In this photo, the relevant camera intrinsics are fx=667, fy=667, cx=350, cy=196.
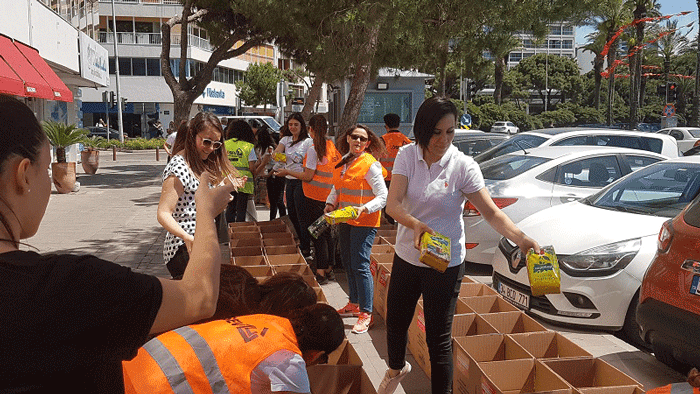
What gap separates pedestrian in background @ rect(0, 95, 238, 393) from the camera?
1343 mm

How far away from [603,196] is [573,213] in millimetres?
519

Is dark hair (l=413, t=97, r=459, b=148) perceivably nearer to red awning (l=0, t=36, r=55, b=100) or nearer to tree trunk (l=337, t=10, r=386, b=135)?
tree trunk (l=337, t=10, r=386, b=135)

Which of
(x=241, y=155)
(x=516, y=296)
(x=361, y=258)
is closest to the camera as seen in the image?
(x=361, y=258)

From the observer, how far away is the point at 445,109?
11.7ft

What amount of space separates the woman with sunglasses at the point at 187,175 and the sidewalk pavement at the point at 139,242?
1130mm

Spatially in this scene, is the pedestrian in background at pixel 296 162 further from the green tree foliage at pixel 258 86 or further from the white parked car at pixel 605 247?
the green tree foliage at pixel 258 86

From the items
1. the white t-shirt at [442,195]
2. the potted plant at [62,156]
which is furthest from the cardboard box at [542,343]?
the potted plant at [62,156]

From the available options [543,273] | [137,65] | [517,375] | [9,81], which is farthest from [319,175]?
[137,65]

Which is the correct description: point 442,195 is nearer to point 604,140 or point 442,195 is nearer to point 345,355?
point 345,355

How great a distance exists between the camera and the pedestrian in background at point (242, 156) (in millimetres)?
8414

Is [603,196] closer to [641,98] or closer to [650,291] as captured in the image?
[650,291]

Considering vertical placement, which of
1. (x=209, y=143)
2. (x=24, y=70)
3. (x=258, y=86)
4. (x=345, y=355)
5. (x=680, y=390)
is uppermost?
(x=258, y=86)

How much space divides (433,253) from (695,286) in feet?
4.94

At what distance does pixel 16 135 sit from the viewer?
1.42 meters
